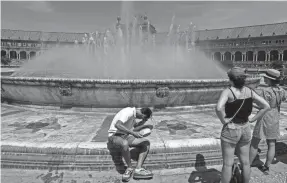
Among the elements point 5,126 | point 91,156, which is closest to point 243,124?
point 91,156

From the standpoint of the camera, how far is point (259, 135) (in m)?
3.45

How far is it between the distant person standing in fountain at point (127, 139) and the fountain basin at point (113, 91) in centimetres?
229

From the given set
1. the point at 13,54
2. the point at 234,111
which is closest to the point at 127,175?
the point at 234,111

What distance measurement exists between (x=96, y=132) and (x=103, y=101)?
1.60 metres

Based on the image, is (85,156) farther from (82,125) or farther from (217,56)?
(217,56)

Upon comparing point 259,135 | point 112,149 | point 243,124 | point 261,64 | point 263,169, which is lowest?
point 263,169

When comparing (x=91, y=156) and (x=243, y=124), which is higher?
(x=243, y=124)

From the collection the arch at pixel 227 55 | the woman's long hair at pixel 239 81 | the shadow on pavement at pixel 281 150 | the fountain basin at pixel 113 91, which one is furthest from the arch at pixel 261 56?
the woman's long hair at pixel 239 81

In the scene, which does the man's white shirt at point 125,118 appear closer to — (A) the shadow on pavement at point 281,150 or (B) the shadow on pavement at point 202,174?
(B) the shadow on pavement at point 202,174

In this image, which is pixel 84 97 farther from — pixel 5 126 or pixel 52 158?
pixel 52 158

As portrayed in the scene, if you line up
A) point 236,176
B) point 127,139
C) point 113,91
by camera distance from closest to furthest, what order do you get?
point 236,176, point 127,139, point 113,91

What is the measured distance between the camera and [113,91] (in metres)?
5.75

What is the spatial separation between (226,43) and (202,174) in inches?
2768

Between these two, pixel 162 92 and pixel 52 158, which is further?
pixel 162 92
